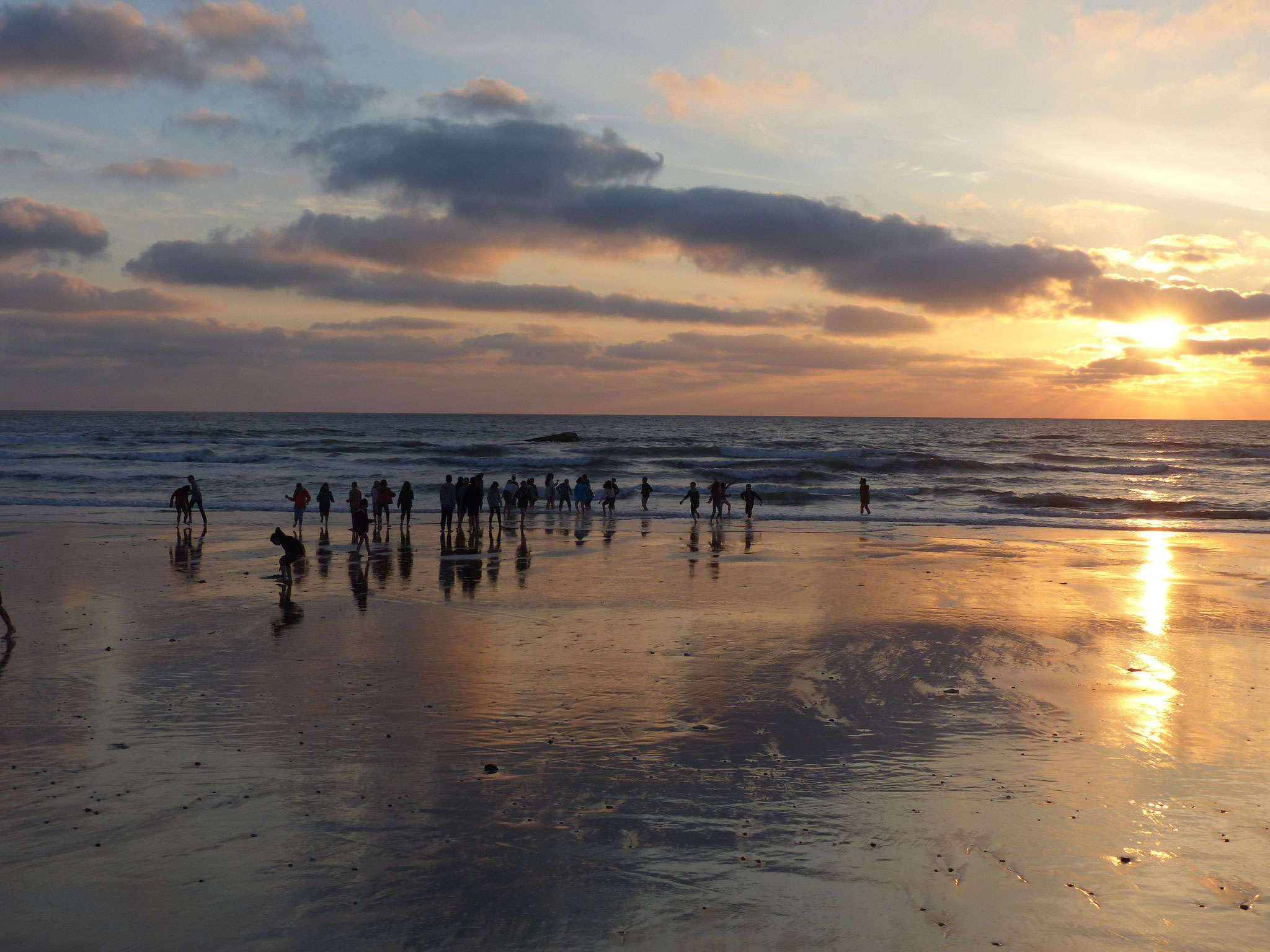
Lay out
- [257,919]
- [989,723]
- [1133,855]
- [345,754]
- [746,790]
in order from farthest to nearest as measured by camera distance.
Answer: [989,723], [345,754], [746,790], [1133,855], [257,919]

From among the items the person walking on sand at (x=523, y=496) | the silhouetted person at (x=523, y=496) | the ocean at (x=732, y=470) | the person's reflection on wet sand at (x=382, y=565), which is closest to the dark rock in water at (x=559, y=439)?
the ocean at (x=732, y=470)

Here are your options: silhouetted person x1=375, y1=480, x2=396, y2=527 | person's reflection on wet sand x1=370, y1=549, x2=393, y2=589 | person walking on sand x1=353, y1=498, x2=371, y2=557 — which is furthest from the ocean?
person's reflection on wet sand x1=370, y1=549, x2=393, y2=589

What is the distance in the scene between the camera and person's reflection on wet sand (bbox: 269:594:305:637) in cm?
1453

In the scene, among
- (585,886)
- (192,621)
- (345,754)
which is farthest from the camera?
(192,621)

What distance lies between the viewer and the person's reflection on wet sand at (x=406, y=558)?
66.8ft

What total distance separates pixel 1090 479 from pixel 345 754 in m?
64.7

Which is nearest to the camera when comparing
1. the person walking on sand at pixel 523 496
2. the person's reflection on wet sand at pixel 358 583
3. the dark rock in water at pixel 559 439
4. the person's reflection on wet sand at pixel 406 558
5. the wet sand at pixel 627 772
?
the wet sand at pixel 627 772

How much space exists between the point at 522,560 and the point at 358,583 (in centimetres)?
492

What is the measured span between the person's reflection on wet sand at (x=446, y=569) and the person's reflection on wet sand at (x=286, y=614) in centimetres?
276

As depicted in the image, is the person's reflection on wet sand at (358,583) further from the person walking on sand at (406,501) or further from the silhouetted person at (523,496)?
the silhouetted person at (523,496)

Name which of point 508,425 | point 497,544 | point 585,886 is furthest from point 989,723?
point 508,425

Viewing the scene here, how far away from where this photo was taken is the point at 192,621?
48.6 ft

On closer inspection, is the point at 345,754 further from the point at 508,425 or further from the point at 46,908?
the point at 508,425

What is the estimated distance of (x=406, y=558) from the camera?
2289 cm
